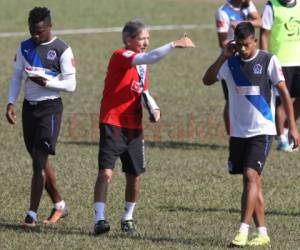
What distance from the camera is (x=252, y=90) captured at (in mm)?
9891

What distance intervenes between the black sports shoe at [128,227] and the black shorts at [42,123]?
991 millimetres

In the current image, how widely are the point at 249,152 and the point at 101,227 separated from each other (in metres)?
1.50

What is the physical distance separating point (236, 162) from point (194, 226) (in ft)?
3.49

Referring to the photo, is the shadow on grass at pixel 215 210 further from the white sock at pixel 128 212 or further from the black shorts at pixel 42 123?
the black shorts at pixel 42 123

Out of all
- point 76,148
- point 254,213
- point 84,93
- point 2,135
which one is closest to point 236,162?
point 254,213

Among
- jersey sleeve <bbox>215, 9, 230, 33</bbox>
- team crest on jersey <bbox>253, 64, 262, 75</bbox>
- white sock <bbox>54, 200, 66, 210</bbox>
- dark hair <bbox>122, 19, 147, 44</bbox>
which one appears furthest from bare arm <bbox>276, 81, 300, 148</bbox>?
jersey sleeve <bbox>215, 9, 230, 33</bbox>

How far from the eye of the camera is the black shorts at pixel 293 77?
1515 cm

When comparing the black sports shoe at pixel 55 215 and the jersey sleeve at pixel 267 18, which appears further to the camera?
the jersey sleeve at pixel 267 18

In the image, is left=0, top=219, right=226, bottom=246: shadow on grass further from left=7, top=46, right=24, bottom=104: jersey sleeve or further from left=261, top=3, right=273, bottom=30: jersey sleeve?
left=261, top=3, right=273, bottom=30: jersey sleeve

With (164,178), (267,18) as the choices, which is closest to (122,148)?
(164,178)

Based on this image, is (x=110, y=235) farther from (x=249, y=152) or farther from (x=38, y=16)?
(x=38, y=16)

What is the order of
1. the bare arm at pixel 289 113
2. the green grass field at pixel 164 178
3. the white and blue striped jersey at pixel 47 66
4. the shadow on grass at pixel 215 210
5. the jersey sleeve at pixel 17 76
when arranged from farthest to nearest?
the shadow on grass at pixel 215 210 < the jersey sleeve at pixel 17 76 < the white and blue striped jersey at pixel 47 66 < the green grass field at pixel 164 178 < the bare arm at pixel 289 113

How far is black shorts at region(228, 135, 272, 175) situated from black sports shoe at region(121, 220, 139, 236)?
1.12 metres

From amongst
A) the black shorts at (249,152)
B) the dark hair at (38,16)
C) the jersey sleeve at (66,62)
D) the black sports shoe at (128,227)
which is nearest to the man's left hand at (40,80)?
the jersey sleeve at (66,62)
